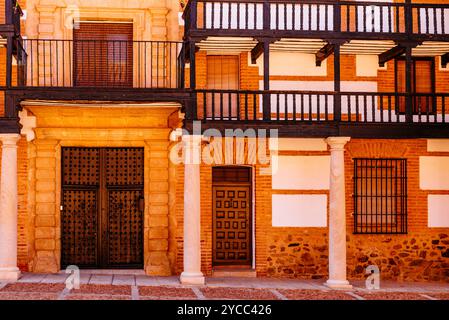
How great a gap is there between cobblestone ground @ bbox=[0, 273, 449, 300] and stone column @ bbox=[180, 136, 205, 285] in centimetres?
46

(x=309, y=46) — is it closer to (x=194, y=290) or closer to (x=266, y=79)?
(x=266, y=79)

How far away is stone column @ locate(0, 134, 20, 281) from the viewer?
1495cm

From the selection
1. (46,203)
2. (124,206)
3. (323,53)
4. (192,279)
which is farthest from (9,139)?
(323,53)

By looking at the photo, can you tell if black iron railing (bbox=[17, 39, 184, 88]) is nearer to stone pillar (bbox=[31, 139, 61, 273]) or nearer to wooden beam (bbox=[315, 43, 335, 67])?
stone pillar (bbox=[31, 139, 61, 273])

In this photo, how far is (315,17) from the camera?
16.6m

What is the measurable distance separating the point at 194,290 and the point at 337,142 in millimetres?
4235

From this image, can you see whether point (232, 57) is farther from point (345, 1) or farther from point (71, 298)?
point (71, 298)

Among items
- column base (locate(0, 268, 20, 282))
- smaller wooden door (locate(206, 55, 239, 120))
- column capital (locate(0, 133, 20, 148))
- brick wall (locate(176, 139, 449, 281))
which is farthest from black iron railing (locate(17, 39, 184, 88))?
column base (locate(0, 268, 20, 282))

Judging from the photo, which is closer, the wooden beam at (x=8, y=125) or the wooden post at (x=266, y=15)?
the wooden beam at (x=8, y=125)

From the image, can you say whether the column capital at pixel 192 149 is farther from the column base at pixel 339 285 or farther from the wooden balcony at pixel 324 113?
the column base at pixel 339 285

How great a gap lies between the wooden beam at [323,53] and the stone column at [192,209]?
3414mm

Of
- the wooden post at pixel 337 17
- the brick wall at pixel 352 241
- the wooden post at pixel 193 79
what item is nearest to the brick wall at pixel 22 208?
the brick wall at pixel 352 241

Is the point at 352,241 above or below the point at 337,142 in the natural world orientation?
below

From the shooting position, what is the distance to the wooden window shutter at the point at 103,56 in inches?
658
